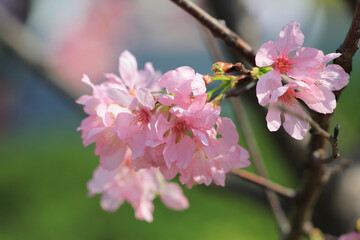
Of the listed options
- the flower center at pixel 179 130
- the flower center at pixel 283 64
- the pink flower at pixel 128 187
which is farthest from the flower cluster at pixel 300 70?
the pink flower at pixel 128 187

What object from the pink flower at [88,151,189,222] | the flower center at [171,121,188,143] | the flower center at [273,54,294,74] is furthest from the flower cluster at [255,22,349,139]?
the pink flower at [88,151,189,222]

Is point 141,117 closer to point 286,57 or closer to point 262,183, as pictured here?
point 286,57

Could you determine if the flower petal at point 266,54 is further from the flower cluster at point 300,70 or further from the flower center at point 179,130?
the flower center at point 179,130

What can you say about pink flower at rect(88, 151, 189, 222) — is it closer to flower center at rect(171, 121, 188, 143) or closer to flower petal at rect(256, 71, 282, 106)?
flower center at rect(171, 121, 188, 143)

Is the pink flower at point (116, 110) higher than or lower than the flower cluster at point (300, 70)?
higher

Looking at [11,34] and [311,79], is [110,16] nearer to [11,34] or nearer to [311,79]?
[11,34]

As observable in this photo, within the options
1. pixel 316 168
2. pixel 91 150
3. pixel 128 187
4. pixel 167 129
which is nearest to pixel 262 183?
pixel 316 168
